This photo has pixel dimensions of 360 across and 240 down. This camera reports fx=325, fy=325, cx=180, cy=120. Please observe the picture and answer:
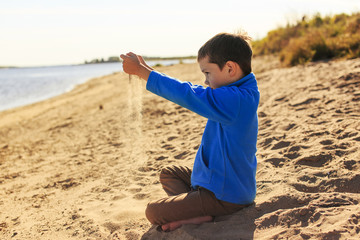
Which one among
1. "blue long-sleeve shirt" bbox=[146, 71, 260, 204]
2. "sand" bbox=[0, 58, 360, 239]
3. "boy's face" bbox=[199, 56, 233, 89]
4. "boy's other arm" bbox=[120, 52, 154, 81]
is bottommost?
"sand" bbox=[0, 58, 360, 239]

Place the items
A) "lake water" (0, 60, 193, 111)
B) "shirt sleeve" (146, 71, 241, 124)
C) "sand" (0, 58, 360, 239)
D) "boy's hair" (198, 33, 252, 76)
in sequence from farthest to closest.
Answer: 1. "lake water" (0, 60, 193, 111)
2. "sand" (0, 58, 360, 239)
3. "boy's hair" (198, 33, 252, 76)
4. "shirt sleeve" (146, 71, 241, 124)

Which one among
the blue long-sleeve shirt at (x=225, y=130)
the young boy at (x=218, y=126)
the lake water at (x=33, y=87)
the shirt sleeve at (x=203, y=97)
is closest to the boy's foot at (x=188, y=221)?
the young boy at (x=218, y=126)

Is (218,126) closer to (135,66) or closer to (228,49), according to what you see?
(228,49)

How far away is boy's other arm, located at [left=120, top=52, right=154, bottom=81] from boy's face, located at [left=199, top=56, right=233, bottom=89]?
0.34 metres

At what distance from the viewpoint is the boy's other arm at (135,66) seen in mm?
1927

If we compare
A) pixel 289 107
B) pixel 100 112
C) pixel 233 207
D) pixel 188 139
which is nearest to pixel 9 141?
pixel 100 112

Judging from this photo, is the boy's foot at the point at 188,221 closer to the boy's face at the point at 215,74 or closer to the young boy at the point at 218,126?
the young boy at the point at 218,126

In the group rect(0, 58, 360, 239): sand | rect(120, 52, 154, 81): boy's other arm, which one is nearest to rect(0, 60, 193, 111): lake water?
rect(0, 58, 360, 239): sand

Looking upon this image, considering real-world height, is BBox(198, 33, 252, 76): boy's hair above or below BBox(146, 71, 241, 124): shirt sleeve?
above

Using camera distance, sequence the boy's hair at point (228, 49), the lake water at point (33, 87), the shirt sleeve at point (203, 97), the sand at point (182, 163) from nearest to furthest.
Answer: the shirt sleeve at point (203, 97) → the boy's hair at point (228, 49) → the sand at point (182, 163) → the lake water at point (33, 87)

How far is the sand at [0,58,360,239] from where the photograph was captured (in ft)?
6.70

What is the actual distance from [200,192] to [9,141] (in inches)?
234

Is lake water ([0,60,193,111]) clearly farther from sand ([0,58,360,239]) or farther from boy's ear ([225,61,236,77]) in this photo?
boy's ear ([225,61,236,77])

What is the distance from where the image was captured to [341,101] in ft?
14.2
